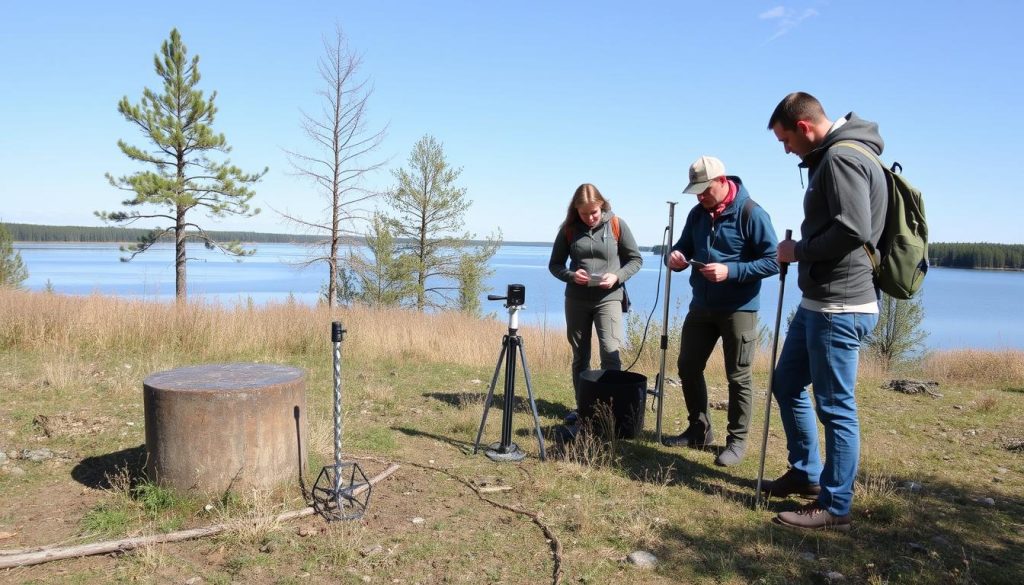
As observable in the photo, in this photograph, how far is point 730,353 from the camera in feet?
14.1

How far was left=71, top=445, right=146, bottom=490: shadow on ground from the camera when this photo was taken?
12.1ft

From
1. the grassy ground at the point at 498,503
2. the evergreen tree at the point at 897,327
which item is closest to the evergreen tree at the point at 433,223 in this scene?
the evergreen tree at the point at 897,327

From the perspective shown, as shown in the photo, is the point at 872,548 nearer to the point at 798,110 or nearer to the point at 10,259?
the point at 798,110

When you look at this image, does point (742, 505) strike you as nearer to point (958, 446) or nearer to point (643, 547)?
point (643, 547)

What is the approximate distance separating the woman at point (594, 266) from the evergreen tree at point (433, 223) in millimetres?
23441

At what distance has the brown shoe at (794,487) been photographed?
3.66 m

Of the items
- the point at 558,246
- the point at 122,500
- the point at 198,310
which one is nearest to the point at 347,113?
the point at 198,310

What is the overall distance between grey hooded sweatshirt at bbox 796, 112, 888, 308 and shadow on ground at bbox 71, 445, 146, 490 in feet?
11.8

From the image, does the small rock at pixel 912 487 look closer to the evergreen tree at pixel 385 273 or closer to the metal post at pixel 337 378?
the metal post at pixel 337 378

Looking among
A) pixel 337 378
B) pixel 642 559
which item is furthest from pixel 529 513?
pixel 337 378

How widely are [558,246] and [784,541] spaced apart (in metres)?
2.67

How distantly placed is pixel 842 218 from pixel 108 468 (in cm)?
416

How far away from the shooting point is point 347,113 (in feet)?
73.3

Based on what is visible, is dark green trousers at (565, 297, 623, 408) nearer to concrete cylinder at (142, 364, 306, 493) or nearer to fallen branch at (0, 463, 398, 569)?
concrete cylinder at (142, 364, 306, 493)
